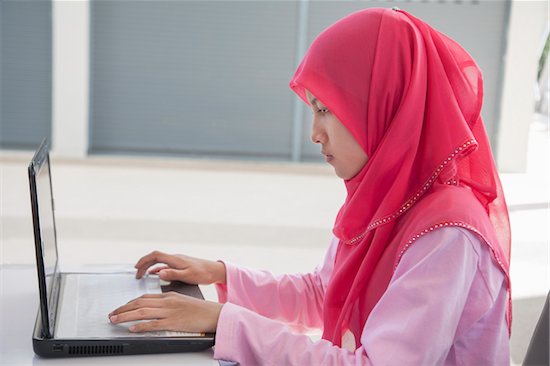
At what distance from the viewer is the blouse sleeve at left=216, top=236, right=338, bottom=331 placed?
62.5 inches

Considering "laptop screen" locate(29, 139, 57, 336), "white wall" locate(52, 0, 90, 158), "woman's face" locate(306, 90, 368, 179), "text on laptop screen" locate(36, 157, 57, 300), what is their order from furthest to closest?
1. "white wall" locate(52, 0, 90, 158)
2. "woman's face" locate(306, 90, 368, 179)
3. "text on laptop screen" locate(36, 157, 57, 300)
4. "laptop screen" locate(29, 139, 57, 336)

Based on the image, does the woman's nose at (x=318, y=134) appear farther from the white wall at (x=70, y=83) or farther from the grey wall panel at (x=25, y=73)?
the grey wall panel at (x=25, y=73)

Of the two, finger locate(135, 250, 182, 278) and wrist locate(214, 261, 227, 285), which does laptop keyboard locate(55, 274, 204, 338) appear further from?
wrist locate(214, 261, 227, 285)

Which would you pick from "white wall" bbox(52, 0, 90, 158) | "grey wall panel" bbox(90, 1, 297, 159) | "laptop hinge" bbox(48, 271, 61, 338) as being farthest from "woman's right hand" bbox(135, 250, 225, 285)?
"grey wall panel" bbox(90, 1, 297, 159)

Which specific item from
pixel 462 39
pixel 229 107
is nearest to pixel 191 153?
pixel 229 107

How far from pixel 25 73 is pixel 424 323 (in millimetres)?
6189

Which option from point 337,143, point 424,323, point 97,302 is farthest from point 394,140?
point 97,302

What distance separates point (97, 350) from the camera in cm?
117

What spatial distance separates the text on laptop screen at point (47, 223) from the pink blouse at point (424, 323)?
1.01ft

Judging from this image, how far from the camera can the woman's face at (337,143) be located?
1370 millimetres

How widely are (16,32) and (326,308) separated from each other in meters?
5.94

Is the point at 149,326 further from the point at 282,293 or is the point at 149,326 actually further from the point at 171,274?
the point at 282,293

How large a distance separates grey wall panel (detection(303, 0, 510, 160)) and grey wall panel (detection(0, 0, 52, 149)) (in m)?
2.27

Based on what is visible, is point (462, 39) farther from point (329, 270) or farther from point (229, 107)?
point (329, 270)
